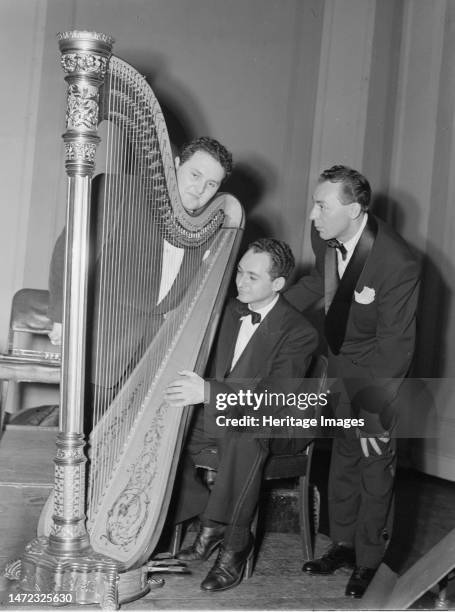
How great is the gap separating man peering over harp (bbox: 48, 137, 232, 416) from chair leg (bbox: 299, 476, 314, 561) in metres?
0.70

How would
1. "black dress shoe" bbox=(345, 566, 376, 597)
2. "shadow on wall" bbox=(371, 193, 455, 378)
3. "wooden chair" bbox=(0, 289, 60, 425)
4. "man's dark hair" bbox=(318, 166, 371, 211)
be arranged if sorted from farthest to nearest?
"shadow on wall" bbox=(371, 193, 455, 378) < "wooden chair" bbox=(0, 289, 60, 425) < "man's dark hair" bbox=(318, 166, 371, 211) < "black dress shoe" bbox=(345, 566, 376, 597)

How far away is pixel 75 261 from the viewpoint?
1876 mm

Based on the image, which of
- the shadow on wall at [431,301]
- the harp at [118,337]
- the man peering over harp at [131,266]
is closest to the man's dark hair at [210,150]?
the man peering over harp at [131,266]

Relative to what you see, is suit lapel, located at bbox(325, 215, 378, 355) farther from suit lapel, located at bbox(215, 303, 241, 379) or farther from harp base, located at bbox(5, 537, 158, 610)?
harp base, located at bbox(5, 537, 158, 610)

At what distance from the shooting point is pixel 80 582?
1.95m

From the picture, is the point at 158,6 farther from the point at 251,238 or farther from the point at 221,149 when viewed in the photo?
the point at 221,149

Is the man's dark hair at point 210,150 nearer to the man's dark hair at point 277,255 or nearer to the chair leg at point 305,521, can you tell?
the man's dark hair at point 277,255

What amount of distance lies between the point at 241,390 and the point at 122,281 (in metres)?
0.47

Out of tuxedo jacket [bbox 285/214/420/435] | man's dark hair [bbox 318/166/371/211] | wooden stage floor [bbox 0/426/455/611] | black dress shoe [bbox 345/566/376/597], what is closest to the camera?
wooden stage floor [bbox 0/426/455/611]

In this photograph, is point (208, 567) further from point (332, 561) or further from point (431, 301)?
point (431, 301)

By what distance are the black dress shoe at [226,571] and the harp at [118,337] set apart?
9.7 inches

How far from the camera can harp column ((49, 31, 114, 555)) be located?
1866 millimetres

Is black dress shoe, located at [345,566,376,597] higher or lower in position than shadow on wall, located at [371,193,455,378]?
lower

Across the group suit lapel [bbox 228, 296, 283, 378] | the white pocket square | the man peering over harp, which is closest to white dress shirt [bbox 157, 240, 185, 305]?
the man peering over harp
